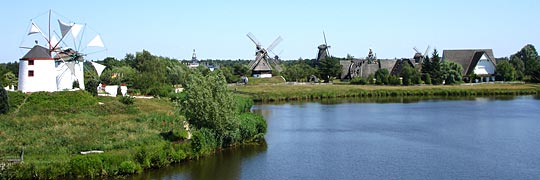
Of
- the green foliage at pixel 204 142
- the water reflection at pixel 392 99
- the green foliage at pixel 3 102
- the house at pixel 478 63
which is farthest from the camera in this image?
the house at pixel 478 63

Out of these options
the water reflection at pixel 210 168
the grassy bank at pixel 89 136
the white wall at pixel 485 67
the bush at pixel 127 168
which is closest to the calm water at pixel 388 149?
the water reflection at pixel 210 168

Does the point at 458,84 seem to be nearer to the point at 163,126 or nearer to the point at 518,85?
the point at 518,85

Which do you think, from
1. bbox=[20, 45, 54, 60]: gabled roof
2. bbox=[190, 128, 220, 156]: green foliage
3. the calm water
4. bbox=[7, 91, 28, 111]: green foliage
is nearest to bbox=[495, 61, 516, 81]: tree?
the calm water

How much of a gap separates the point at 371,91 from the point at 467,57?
22.2m

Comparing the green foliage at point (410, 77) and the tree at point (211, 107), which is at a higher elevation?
the green foliage at point (410, 77)

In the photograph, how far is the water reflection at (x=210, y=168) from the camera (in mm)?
23859

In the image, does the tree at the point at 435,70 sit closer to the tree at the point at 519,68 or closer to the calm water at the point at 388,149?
the tree at the point at 519,68

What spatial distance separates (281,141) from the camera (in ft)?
107

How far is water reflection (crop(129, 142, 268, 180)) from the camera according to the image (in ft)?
78.3

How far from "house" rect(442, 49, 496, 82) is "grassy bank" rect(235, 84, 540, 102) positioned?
10.1 m

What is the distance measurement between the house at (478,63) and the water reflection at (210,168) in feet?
187

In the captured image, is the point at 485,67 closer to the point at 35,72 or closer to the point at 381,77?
the point at 381,77

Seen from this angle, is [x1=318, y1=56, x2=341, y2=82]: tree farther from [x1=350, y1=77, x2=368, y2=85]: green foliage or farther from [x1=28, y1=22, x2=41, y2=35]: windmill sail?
[x1=28, y1=22, x2=41, y2=35]: windmill sail

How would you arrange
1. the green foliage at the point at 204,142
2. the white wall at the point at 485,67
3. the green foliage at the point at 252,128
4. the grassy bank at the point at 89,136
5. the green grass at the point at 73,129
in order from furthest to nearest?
1. the white wall at the point at 485,67
2. the green foliage at the point at 252,128
3. the green foliage at the point at 204,142
4. the green grass at the point at 73,129
5. the grassy bank at the point at 89,136
